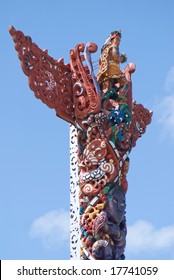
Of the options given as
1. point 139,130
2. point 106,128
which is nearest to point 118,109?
point 106,128

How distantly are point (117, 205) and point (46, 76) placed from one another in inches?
74.9

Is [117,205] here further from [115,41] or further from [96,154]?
[115,41]

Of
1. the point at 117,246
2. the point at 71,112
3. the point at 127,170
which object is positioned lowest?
the point at 117,246

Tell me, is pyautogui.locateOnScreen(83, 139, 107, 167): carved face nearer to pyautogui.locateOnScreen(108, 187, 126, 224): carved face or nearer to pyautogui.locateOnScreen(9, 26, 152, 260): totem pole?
pyautogui.locateOnScreen(9, 26, 152, 260): totem pole

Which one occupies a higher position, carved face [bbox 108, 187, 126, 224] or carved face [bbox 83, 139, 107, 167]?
carved face [bbox 83, 139, 107, 167]

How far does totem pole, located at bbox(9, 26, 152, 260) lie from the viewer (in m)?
11.3

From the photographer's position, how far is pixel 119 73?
1208 cm

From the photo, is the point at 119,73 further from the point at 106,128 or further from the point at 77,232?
the point at 77,232

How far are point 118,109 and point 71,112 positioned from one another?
0.63 meters

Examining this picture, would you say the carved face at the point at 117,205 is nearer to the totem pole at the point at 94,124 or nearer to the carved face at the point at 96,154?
the totem pole at the point at 94,124

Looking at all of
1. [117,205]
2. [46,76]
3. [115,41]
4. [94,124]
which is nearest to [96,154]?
[94,124]

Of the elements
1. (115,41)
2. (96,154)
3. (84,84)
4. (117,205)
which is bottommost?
(117,205)

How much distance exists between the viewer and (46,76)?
1177cm

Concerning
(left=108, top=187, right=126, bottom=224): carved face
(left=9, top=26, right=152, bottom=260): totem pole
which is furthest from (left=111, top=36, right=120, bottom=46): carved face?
(left=108, top=187, right=126, bottom=224): carved face
